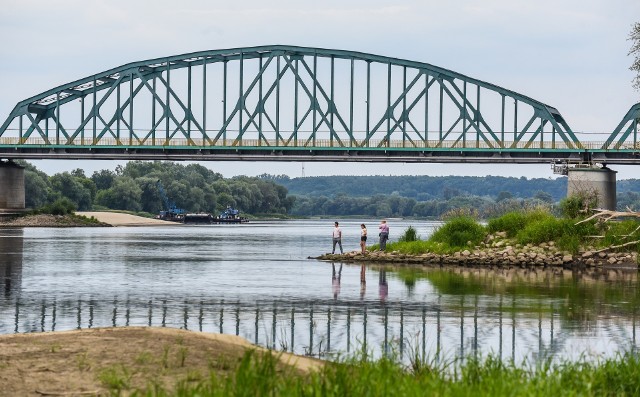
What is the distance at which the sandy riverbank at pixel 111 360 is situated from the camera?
12.8 meters

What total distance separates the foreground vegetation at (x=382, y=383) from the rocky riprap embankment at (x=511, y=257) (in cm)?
3341

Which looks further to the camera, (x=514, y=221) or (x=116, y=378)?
(x=514, y=221)

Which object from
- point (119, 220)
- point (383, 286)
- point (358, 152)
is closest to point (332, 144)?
point (358, 152)

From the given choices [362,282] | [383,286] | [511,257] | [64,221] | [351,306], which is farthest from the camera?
[64,221]

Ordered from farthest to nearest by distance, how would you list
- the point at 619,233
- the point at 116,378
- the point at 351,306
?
the point at 619,233, the point at 351,306, the point at 116,378

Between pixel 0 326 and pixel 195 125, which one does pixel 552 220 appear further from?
pixel 195 125

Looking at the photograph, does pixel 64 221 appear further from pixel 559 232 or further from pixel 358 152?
pixel 559 232

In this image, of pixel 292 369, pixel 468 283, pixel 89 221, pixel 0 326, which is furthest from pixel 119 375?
pixel 89 221

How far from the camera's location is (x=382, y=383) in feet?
39.0

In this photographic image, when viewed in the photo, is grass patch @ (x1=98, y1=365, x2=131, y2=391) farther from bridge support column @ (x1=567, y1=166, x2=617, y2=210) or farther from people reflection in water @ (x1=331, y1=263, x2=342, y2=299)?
bridge support column @ (x1=567, y1=166, x2=617, y2=210)

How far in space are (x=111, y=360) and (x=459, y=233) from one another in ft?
128

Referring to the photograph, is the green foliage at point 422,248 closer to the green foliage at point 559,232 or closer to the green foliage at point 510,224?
the green foliage at point 510,224

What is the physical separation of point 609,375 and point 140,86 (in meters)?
144

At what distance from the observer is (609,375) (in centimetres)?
1444
